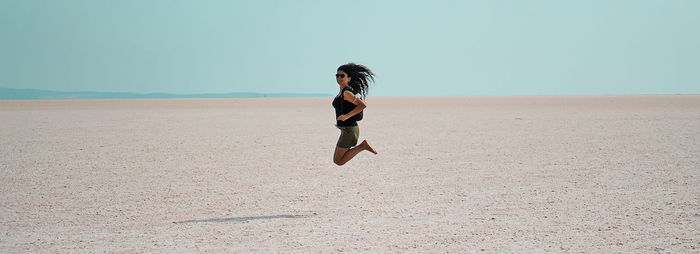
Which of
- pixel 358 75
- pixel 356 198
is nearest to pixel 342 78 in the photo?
pixel 358 75

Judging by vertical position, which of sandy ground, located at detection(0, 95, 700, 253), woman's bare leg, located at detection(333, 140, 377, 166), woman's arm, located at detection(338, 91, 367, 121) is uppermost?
woman's arm, located at detection(338, 91, 367, 121)

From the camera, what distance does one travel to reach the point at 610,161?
9.80m

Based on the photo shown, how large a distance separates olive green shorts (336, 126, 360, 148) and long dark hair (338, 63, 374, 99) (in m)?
0.28

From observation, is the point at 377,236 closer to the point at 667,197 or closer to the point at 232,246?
the point at 232,246

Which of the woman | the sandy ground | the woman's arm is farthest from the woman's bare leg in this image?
the sandy ground

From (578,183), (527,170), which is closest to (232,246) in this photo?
(578,183)

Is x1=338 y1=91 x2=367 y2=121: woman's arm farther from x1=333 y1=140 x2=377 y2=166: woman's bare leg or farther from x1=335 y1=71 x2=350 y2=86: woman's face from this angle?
x1=333 y1=140 x2=377 y2=166: woman's bare leg

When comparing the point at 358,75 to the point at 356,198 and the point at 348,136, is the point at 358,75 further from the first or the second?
the point at 356,198

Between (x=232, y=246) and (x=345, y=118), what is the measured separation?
1690 millimetres

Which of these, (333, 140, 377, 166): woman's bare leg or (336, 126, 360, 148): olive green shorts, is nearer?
(336, 126, 360, 148): olive green shorts

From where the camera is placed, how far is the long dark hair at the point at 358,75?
4.28 meters

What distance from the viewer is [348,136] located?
4.38 m

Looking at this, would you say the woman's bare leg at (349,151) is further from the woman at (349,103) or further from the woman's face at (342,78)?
the woman's face at (342,78)

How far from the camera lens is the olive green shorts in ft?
14.3
